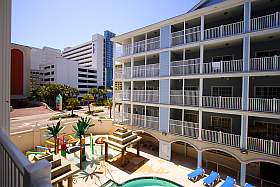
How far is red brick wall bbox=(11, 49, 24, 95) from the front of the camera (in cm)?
4853

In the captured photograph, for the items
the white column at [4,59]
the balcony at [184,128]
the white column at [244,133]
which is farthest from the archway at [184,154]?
the white column at [4,59]

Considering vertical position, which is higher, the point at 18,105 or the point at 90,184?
the point at 18,105

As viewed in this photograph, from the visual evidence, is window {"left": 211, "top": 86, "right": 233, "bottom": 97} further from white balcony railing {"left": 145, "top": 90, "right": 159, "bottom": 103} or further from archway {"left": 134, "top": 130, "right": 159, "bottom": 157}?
archway {"left": 134, "top": 130, "right": 159, "bottom": 157}

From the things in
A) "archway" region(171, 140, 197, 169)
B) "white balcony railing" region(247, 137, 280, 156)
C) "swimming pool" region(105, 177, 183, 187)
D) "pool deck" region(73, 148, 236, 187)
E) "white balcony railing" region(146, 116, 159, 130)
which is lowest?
"swimming pool" region(105, 177, 183, 187)

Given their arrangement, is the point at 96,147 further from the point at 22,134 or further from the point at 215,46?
the point at 215,46

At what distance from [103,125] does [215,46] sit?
725 inches

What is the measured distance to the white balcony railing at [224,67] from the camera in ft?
46.2

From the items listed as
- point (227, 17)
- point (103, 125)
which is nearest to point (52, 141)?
point (103, 125)

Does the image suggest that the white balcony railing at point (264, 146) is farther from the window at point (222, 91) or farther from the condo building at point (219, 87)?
the window at point (222, 91)

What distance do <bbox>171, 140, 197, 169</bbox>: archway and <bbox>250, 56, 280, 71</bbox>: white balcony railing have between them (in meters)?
9.13

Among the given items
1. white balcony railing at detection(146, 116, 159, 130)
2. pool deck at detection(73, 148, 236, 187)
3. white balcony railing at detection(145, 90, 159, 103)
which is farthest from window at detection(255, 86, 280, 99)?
white balcony railing at detection(146, 116, 159, 130)

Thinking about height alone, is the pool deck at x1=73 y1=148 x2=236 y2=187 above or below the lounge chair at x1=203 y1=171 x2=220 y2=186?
below

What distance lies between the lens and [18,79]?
166ft

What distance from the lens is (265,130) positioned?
46.5 feet
